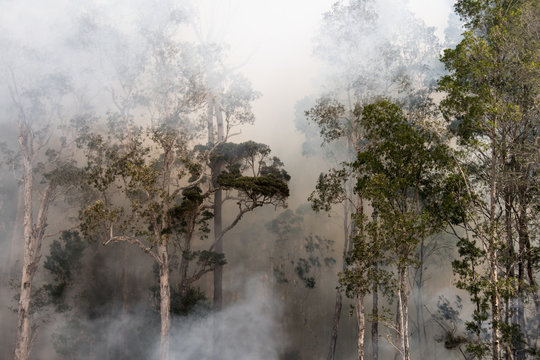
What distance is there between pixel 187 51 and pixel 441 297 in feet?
48.8

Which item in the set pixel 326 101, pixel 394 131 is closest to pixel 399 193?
pixel 394 131

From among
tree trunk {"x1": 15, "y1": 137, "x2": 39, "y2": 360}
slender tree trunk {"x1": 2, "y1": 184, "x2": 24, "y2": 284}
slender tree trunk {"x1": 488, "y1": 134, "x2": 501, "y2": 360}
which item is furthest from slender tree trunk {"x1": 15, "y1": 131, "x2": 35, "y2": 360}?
slender tree trunk {"x1": 488, "y1": 134, "x2": 501, "y2": 360}

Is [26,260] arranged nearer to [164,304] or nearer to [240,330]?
[164,304]

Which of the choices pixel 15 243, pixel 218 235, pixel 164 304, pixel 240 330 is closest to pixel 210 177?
pixel 218 235

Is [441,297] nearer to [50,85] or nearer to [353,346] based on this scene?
[353,346]

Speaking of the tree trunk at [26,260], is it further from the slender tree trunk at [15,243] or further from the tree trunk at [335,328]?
the tree trunk at [335,328]

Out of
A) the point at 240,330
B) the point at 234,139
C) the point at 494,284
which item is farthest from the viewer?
the point at 234,139

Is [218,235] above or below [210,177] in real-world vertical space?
below

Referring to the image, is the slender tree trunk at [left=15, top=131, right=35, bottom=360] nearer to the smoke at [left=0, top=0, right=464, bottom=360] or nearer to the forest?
the forest

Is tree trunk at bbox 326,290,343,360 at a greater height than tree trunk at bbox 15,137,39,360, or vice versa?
tree trunk at bbox 15,137,39,360

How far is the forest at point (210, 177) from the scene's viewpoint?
13.7 meters

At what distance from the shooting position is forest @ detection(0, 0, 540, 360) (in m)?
13.7

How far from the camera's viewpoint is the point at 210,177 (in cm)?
1634

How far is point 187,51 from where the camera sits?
55.1 feet
